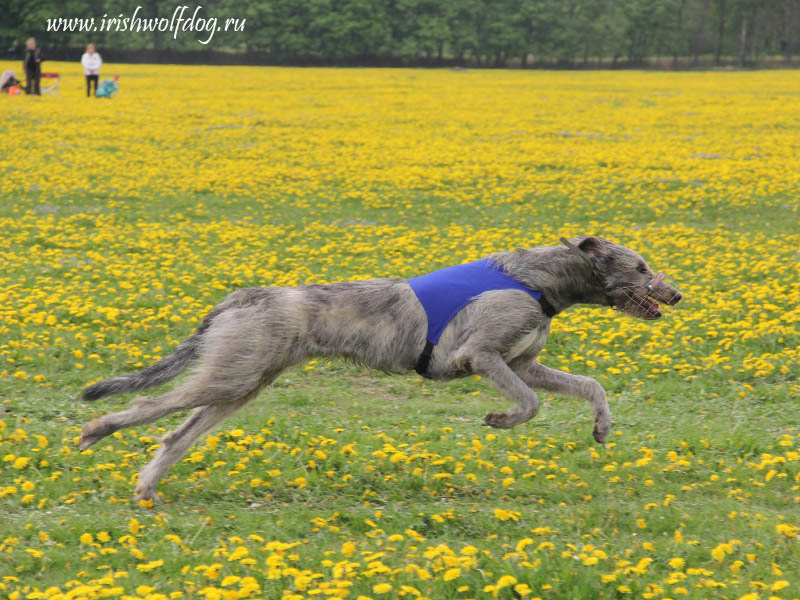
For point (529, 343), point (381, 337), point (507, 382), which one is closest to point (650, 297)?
point (529, 343)

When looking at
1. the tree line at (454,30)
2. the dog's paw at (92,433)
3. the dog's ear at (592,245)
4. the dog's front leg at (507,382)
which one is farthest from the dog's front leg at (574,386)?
the tree line at (454,30)

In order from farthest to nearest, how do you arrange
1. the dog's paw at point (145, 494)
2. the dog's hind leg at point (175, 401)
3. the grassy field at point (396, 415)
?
1. the dog's paw at point (145, 494)
2. the dog's hind leg at point (175, 401)
3. the grassy field at point (396, 415)

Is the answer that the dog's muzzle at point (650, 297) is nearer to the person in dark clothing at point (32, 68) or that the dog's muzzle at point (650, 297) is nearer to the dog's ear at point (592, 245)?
the dog's ear at point (592, 245)

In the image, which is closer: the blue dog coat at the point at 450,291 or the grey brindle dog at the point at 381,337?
the grey brindle dog at the point at 381,337

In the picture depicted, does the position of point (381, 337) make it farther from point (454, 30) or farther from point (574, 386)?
point (454, 30)

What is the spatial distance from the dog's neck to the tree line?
8518 cm

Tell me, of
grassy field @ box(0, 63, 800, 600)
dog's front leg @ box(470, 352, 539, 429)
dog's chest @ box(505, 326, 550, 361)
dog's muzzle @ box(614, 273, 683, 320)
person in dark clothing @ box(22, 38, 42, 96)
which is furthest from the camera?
person in dark clothing @ box(22, 38, 42, 96)

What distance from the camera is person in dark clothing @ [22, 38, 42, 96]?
3941 cm

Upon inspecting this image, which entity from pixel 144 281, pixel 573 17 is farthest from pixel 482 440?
pixel 573 17

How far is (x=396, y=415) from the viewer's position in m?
8.60

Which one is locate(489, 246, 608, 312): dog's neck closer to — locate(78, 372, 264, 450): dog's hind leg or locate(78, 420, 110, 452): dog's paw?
locate(78, 372, 264, 450): dog's hind leg

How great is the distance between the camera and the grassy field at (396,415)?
5504 mm

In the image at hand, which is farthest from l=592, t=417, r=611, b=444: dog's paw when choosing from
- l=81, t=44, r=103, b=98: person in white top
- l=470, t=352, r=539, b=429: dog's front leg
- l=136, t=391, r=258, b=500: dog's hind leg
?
l=81, t=44, r=103, b=98: person in white top

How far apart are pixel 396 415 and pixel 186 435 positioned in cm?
241
